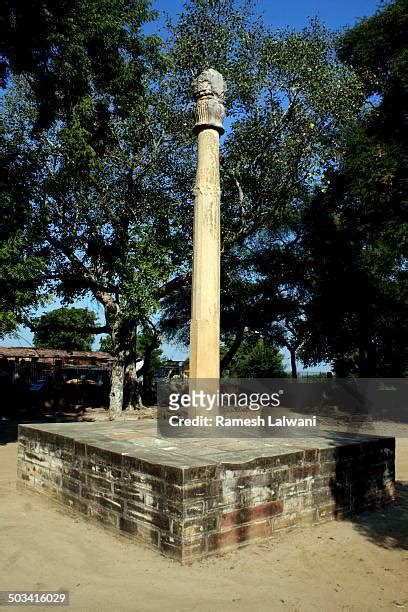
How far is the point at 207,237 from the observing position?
7676 mm

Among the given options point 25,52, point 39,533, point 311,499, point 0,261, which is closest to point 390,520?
point 311,499

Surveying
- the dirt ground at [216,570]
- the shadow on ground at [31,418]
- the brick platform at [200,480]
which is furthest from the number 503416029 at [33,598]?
the shadow on ground at [31,418]

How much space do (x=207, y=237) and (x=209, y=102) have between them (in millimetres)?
2038

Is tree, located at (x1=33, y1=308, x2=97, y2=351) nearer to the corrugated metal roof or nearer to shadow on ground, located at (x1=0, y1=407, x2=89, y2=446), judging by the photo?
the corrugated metal roof

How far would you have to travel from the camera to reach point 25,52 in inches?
449

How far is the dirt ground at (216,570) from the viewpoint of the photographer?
13.3 ft

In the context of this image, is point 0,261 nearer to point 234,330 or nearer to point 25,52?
point 25,52

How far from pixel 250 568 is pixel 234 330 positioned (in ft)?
66.1

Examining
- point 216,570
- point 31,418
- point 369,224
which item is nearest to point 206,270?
point 216,570

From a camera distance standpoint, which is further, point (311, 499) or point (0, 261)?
point (0, 261)

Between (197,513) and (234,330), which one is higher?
(234,330)

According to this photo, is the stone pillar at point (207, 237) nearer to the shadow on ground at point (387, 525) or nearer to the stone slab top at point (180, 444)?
the stone slab top at point (180, 444)

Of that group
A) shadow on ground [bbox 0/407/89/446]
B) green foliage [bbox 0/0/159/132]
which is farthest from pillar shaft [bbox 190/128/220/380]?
shadow on ground [bbox 0/407/89/446]

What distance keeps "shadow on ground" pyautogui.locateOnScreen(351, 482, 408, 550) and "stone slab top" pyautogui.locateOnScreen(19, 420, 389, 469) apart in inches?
34.1
